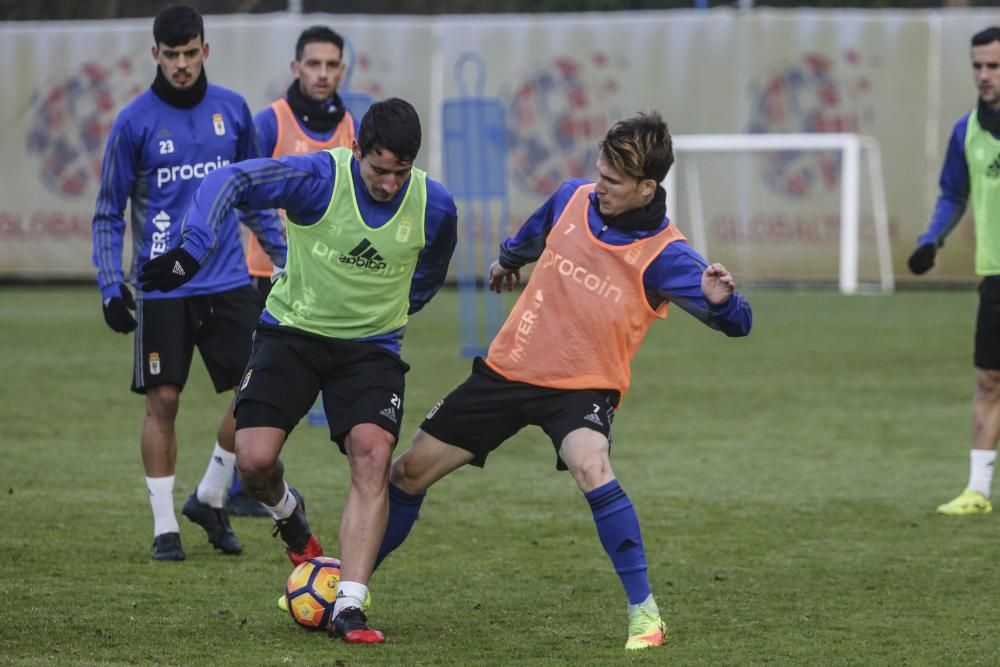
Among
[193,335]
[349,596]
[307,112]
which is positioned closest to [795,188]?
[307,112]

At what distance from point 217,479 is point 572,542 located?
1537 mm

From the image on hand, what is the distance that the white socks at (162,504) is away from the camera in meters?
6.72

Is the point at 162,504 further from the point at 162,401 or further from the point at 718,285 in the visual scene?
the point at 718,285

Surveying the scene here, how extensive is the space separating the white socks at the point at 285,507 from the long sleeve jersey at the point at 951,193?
12.5ft

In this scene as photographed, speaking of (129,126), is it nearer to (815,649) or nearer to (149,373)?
(149,373)

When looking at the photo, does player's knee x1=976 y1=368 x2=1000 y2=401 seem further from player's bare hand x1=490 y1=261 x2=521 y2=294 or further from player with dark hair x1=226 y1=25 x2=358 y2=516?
player with dark hair x1=226 y1=25 x2=358 y2=516

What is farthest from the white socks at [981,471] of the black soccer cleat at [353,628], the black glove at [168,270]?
the black glove at [168,270]

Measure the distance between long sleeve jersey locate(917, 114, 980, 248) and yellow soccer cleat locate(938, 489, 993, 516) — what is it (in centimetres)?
131

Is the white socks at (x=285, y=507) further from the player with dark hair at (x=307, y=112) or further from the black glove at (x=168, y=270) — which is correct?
the player with dark hair at (x=307, y=112)

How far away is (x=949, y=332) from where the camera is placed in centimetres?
1602

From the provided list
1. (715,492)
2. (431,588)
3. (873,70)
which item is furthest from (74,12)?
(431,588)

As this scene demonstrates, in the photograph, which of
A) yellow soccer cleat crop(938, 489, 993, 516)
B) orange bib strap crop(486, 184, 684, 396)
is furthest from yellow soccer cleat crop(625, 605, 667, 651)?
yellow soccer cleat crop(938, 489, 993, 516)

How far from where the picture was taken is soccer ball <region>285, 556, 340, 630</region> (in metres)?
5.49

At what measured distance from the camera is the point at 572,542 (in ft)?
23.5
